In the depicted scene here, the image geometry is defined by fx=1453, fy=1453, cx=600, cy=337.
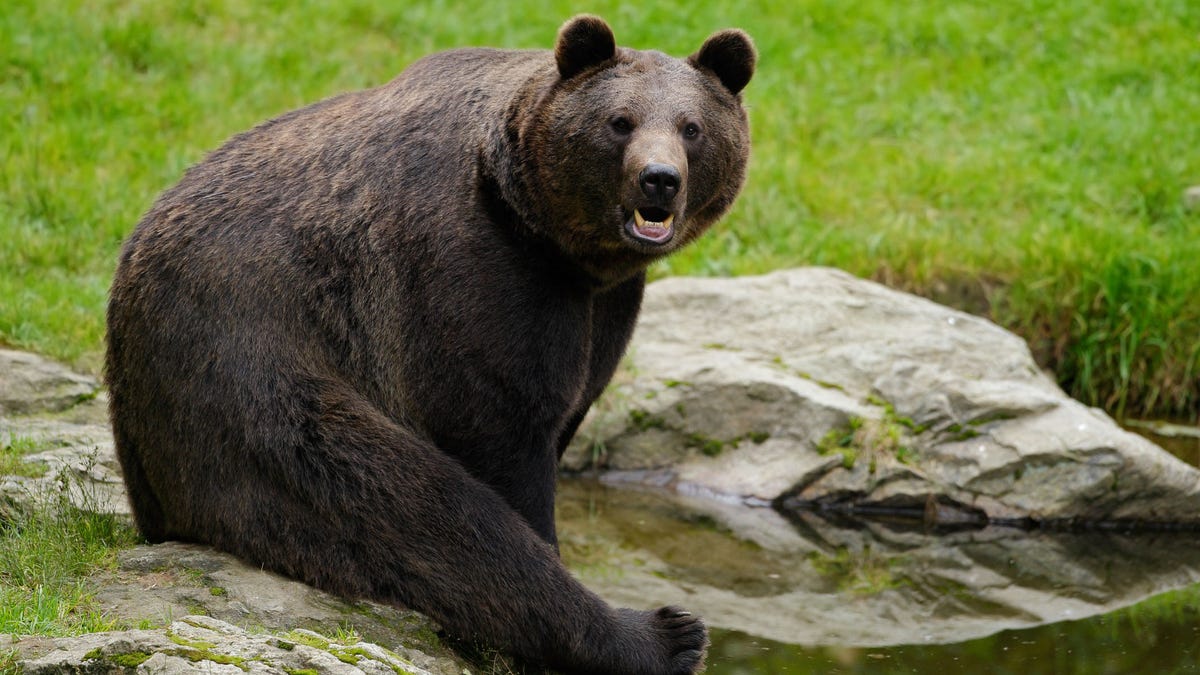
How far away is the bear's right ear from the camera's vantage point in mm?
5438

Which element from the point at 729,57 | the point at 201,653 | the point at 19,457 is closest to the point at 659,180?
the point at 729,57

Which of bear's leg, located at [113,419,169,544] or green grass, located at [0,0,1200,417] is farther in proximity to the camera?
green grass, located at [0,0,1200,417]

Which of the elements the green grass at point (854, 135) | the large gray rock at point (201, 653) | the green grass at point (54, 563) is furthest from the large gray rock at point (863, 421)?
the large gray rock at point (201, 653)

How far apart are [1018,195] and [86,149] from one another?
714 centimetres

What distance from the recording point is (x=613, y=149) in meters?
5.45

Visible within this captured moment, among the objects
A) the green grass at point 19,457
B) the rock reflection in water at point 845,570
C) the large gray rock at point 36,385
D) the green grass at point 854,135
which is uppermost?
the green grass at point 854,135

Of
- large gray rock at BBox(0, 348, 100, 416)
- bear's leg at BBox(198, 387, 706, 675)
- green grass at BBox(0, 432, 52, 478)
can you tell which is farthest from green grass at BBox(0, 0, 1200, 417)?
bear's leg at BBox(198, 387, 706, 675)

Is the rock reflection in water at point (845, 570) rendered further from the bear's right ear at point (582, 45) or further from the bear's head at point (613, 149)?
the bear's right ear at point (582, 45)

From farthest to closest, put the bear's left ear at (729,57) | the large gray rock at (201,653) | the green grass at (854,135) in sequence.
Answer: the green grass at (854,135) < the bear's left ear at (729,57) < the large gray rock at (201,653)

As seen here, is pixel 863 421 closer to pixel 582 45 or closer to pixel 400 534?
pixel 582 45

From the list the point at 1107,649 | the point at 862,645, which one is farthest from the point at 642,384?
the point at 1107,649

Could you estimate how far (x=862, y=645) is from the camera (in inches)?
262

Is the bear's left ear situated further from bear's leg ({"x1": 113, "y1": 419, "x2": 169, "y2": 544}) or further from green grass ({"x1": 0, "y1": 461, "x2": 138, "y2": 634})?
green grass ({"x1": 0, "y1": 461, "x2": 138, "y2": 634})

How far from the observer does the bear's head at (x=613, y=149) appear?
536 cm
